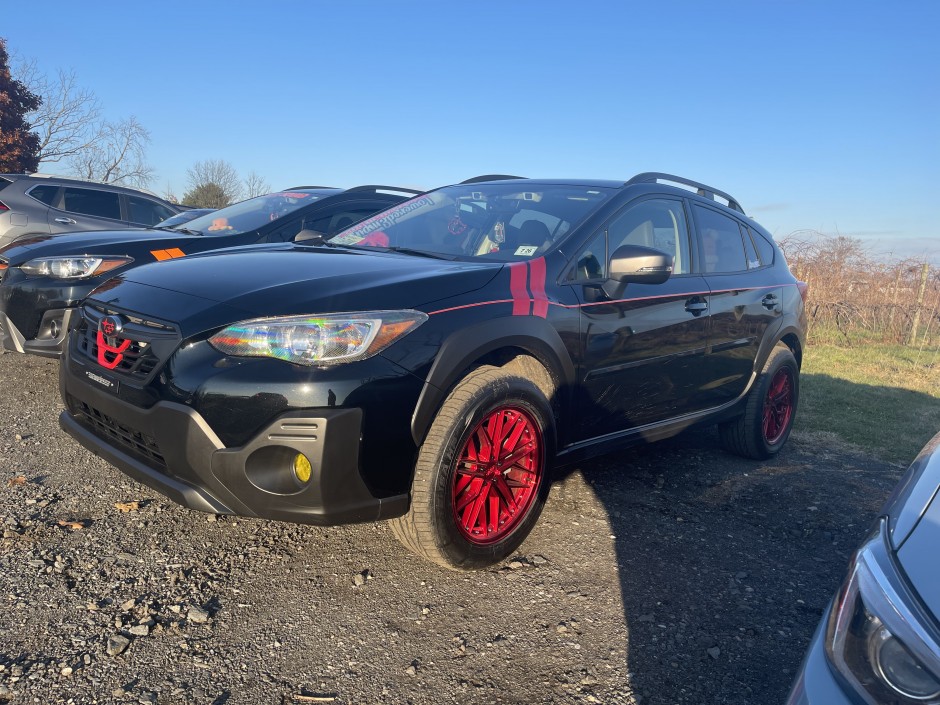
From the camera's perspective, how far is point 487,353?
2.75m

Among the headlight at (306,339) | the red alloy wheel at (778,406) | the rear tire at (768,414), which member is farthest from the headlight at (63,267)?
the red alloy wheel at (778,406)

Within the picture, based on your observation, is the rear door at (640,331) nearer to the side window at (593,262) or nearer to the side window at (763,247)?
the side window at (593,262)

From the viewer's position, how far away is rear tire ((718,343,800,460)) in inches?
179

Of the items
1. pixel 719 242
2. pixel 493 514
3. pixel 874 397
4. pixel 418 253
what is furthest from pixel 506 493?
pixel 874 397

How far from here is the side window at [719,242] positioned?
13.7 ft

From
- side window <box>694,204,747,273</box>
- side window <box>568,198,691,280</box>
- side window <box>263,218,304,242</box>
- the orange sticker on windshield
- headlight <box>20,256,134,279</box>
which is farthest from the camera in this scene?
side window <box>263,218,304,242</box>

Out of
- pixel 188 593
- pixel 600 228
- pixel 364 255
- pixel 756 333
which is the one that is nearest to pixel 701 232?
pixel 756 333

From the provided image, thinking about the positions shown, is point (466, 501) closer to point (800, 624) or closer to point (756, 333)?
point (800, 624)

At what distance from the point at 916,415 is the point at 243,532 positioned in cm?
660

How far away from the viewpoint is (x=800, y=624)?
2.63m

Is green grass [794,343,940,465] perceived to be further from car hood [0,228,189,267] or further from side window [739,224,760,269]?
car hood [0,228,189,267]

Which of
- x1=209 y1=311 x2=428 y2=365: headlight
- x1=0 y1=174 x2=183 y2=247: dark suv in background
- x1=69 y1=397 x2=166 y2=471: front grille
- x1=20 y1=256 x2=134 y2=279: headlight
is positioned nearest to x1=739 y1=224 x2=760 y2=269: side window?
x1=209 y1=311 x2=428 y2=365: headlight

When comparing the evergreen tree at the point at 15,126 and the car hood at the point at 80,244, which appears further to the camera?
the evergreen tree at the point at 15,126

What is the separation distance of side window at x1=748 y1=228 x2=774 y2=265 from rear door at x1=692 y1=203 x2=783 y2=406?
0.24 feet
